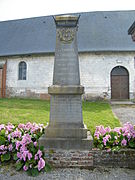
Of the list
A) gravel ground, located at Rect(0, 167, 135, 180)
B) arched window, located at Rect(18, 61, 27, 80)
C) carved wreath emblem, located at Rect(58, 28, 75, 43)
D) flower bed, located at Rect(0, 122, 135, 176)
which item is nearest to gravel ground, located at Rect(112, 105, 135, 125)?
flower bed, located at Rect(0, 122, 135, 176)

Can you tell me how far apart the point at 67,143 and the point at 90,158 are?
0.53 meters

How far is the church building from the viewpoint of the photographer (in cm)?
1354

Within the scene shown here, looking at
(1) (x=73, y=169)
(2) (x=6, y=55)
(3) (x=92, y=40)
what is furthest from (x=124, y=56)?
(1) (x=73, y=169)

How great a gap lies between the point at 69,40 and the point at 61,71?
0.73 m

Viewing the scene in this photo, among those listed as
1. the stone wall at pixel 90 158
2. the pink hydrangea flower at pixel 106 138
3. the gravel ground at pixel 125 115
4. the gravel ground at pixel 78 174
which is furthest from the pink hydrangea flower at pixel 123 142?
the gravel ground at pixel 125 115

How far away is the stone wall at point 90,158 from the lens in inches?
118

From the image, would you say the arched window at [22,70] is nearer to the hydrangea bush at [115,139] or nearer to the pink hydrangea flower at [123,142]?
the hydrangea bush at [115,139]

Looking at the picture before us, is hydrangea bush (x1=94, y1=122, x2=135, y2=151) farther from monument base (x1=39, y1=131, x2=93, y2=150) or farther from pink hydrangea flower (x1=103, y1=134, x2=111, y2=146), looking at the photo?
monument base (x1=39, y1=131, x2=93, y2=150)

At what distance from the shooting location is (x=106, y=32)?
592 inches

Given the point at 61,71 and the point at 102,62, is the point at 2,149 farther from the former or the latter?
the point at 102,62

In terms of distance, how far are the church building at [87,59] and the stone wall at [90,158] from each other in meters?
10.7

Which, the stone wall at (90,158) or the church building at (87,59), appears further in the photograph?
the church building at (87,59)

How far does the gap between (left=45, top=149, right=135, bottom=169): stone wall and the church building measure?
35.2ft

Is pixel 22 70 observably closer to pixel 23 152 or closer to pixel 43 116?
pixel 43 116
